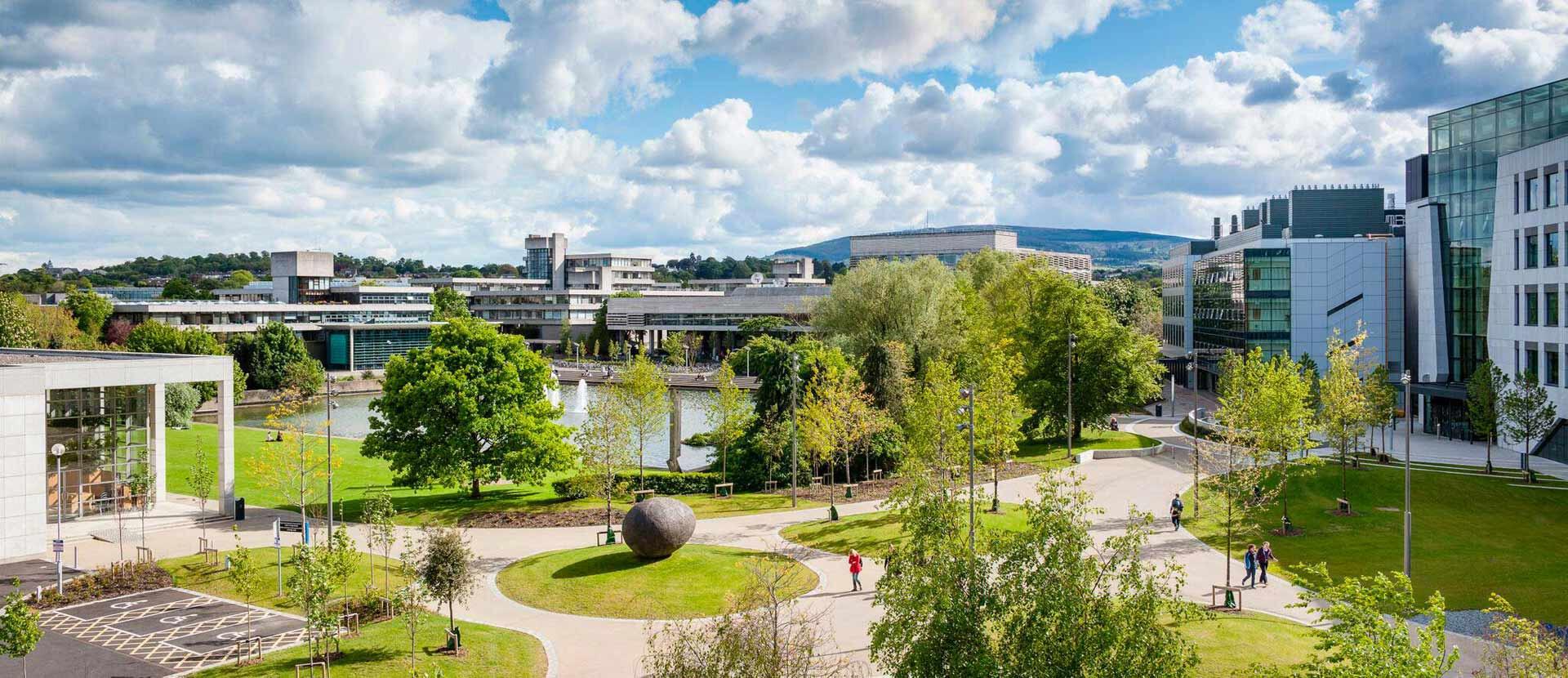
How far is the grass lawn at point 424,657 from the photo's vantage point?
22219 mm

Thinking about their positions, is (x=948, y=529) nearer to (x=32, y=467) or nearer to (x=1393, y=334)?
(x=32, y=467)

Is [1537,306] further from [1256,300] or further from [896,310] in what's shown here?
[896,310]

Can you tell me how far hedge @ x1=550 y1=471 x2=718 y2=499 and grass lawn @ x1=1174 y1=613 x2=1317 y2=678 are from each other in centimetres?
2472

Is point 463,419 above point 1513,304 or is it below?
below

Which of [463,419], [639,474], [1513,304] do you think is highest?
[1513,304]

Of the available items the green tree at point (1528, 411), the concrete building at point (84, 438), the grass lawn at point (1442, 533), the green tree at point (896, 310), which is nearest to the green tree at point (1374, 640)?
the grass lawn at point (1442, 533)

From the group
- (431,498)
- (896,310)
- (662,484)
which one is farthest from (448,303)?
(662,484)

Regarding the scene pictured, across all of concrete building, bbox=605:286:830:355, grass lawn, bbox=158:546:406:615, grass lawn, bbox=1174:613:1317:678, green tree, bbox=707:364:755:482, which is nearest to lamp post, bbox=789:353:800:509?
green tree, bbox=707:364:755:482

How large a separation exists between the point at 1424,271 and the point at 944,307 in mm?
29024

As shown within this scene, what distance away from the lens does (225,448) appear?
39.9 m

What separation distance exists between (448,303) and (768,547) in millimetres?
122579

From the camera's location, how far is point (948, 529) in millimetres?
18109

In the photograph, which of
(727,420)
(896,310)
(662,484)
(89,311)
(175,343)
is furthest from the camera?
(89,311)

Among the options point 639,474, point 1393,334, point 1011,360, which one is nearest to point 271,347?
point 639,474
